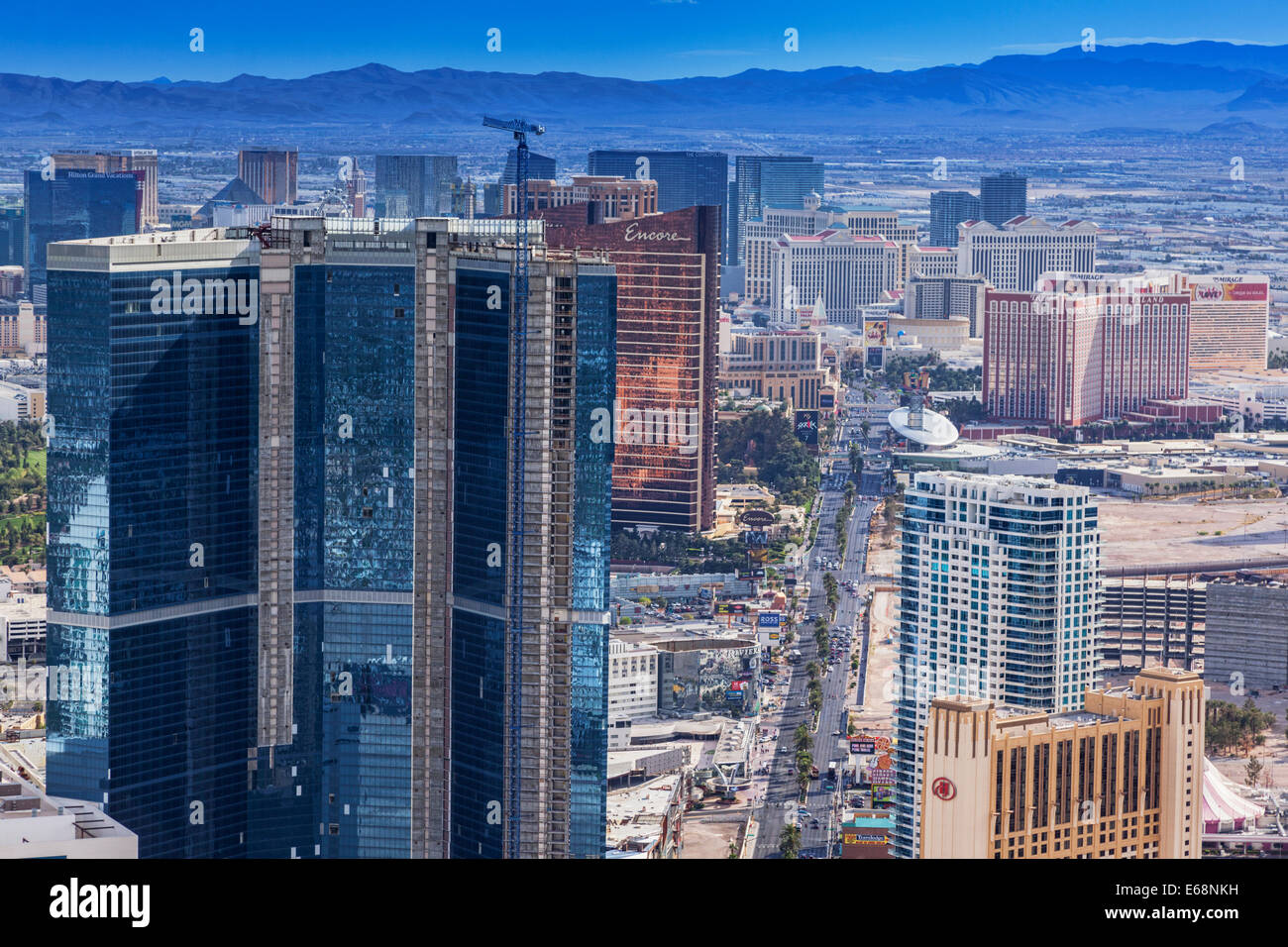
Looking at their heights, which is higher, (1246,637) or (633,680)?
(1246,637)

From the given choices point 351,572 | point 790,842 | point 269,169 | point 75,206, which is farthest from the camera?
point 75,206

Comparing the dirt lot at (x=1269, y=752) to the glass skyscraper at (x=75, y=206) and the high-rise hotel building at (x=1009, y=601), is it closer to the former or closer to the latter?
the high-rise hotel building at (x=1009, y=601)

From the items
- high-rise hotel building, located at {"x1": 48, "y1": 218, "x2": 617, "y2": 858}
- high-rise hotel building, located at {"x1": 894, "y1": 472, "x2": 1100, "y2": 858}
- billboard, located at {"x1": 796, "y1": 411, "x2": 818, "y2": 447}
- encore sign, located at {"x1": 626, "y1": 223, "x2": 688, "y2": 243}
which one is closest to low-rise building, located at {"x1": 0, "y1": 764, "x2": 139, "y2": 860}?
high-rise hotel building, located at {"x1": 48, "y1": 218, "x2": 617, "y2": 858}

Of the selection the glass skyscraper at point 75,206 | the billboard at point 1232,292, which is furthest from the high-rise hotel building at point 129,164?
the billboard at point 1232,292

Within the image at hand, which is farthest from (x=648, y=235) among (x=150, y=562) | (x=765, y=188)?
(x=765, y=188)

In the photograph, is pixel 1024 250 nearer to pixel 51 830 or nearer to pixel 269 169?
pixel 269 169
